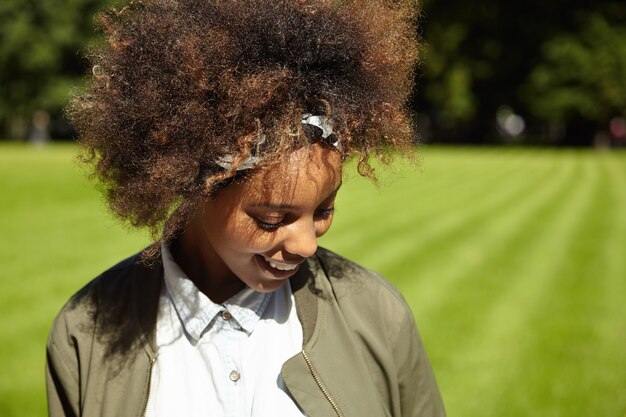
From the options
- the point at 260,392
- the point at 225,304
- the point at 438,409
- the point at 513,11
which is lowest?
the point at 438,409

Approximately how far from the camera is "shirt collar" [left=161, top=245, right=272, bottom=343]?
6.63 ft

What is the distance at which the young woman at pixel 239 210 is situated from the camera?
1.82 m

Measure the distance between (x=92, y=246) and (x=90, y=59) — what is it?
9097 millimetres

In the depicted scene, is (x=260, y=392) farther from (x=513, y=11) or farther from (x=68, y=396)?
(x=513, y=11)

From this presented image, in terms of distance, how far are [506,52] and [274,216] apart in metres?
46.1

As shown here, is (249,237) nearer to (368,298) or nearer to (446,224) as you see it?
(368,298)

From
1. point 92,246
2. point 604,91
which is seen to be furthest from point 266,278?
point 604,91

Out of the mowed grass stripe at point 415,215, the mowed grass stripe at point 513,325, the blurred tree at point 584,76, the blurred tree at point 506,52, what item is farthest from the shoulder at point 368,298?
the blurred tree at point 584,76

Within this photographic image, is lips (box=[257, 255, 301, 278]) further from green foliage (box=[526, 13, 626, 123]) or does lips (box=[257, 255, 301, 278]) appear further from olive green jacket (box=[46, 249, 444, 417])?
green foliage (box=[526, 13, 626, 123])

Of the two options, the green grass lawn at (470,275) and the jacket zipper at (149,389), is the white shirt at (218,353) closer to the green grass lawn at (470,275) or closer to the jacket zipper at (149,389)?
the jacket zipper at (149,389)

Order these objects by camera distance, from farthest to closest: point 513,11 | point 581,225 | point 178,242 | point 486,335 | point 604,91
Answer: point 513,11, point 604,91, point 581,225, point 486,335, point 178,242

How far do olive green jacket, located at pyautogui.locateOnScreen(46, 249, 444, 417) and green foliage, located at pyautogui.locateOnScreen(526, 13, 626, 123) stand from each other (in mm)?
43049

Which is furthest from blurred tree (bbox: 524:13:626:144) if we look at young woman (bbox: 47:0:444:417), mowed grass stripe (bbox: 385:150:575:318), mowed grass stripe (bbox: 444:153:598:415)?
young woman (bbox: 47:0:444:417)

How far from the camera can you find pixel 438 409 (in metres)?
2.26
